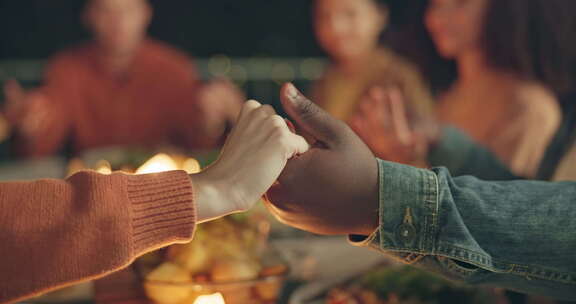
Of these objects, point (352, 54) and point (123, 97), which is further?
point (123, 97)

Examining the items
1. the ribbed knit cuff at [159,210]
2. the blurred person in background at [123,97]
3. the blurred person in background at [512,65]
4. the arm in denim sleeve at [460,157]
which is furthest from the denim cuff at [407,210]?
the blurred person in background at [123,97]

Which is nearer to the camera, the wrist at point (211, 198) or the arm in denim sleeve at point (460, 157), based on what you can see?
the wrist at point (211, 198)

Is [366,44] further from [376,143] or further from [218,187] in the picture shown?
[218,187]

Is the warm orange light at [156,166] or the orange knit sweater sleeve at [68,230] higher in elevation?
the orange knit sweater sleeve at [68,230]

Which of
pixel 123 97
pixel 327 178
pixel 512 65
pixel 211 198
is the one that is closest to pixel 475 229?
pixel 327 178

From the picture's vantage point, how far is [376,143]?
138cm

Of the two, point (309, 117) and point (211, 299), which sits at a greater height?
point (309, 117)

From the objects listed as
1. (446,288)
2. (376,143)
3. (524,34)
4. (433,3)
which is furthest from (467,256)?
(433,3)

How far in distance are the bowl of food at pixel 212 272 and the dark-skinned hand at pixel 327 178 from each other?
0.62ft

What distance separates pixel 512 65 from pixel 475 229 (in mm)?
989

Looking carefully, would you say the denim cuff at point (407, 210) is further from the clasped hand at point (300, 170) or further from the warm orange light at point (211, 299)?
the warm orange light at point (211, 299)

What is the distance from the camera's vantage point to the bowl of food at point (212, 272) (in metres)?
0.89

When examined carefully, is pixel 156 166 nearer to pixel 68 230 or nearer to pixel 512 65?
pixel 68 230

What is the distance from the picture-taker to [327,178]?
0.76m
